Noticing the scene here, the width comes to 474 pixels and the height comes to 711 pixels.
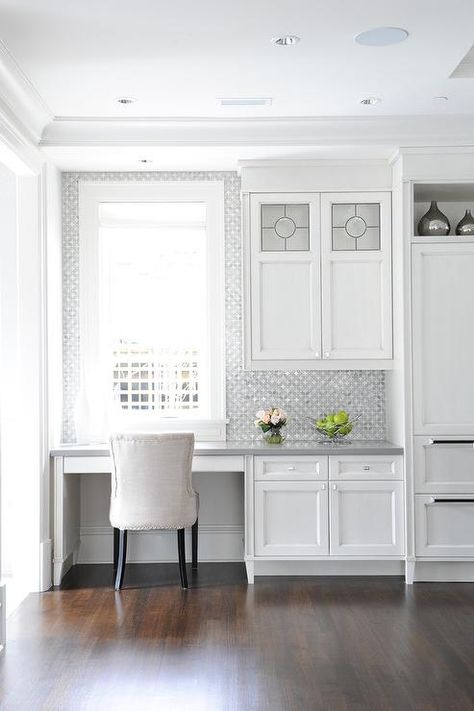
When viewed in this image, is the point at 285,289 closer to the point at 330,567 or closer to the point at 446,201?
the point at 446,201

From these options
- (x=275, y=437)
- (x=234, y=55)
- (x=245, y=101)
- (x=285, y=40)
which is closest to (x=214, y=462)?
(x=275, y=437)

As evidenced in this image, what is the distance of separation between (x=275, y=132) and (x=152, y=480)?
2.13 m

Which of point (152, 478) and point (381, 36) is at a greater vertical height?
point (381, 36)

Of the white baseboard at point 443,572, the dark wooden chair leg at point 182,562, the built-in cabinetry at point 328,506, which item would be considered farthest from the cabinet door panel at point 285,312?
the white baseboard at point 443,572

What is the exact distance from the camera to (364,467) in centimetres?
511

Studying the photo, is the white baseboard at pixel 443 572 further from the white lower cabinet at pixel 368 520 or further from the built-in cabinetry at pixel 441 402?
the white lower cabinet at pixel 368 520

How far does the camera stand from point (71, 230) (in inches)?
223

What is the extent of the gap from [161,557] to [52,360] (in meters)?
1.49

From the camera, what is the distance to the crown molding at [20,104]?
3.94 metres

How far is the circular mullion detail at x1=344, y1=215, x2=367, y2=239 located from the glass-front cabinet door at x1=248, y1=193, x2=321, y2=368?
196 millimetres

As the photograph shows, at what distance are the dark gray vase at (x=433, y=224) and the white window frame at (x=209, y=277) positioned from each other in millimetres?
1310

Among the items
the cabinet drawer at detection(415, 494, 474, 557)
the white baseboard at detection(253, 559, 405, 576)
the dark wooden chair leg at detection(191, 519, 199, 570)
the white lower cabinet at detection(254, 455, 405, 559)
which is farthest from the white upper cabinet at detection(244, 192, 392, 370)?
the white baseboard at detection(253, 559, 405, 576)

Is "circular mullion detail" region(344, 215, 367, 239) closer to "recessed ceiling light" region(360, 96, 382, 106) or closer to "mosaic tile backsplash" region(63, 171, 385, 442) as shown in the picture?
"mosaic tile backsplash" region(63, 171, 385, 442)

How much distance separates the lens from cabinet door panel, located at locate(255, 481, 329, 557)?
5.10 m
